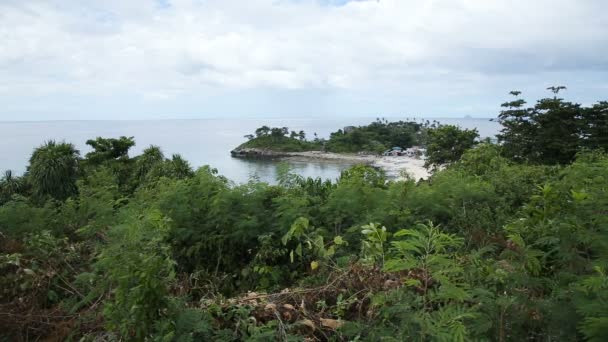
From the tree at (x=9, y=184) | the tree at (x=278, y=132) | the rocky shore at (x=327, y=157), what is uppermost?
the tree at (x=278, y=132)

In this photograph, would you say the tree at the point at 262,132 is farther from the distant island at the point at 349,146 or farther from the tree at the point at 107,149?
the tree at the point at 107,149

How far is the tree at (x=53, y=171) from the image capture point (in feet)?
54.4

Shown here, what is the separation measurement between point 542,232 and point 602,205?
313 mm

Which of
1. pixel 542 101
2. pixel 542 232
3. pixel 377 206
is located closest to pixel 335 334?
pixel 542 232

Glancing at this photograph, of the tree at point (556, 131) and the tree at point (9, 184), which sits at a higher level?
the tree at point (556, 131)

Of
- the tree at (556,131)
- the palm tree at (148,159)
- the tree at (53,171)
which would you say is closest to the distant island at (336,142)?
the tree at (556,131)

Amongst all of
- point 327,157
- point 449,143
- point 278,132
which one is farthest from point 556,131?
point 278,132

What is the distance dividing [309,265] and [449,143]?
33153 mm

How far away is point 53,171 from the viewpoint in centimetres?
1686

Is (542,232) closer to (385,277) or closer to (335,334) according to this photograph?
(385,277)

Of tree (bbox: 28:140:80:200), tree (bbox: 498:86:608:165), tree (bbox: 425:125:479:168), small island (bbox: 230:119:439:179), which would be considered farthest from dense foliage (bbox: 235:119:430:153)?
tree (bbox: 28:140:80:200)

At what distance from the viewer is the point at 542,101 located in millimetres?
28109

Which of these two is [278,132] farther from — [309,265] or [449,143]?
[309,265]

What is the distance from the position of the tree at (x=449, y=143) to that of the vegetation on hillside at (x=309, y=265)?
30.1 m
